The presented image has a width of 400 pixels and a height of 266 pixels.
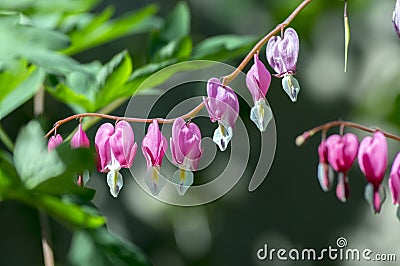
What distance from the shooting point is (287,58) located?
0.73 m

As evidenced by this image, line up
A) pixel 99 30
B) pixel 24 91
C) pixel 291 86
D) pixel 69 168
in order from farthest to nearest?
pixel 99 30 → pixel 24 91 → pixel 291 86 → pixel 69 168

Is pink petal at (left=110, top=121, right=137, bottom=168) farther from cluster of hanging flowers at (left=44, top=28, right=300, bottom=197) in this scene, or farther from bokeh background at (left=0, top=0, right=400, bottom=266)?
bokeh background at (left=0, top=0, right=400, bottom=266)

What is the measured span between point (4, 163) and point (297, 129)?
59.8 inches

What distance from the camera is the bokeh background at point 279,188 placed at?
206 cm

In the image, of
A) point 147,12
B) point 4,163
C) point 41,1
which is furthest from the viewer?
point 147,12

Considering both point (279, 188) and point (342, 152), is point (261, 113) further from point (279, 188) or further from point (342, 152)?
point (279, 188)

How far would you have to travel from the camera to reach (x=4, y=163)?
0.66 metres

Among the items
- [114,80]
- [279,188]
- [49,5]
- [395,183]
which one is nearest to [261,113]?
[395,183]

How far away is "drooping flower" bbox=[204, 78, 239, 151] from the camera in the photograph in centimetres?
73

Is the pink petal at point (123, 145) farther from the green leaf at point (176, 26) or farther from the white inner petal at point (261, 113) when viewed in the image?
the green leaf at point (176, 26)

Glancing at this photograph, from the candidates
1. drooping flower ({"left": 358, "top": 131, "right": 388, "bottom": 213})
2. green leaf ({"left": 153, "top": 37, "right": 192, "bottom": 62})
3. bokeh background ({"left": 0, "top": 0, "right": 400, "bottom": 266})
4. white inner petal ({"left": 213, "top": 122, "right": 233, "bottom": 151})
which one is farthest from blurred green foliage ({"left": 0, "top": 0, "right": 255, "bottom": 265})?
bokeh background ({"left": 0, "top": 0, "right": 400, "bottom": 266})

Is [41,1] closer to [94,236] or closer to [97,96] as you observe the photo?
[97,96]

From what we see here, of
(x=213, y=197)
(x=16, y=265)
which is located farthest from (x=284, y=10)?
(x=16, y=265)

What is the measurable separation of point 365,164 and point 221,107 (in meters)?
0.15
